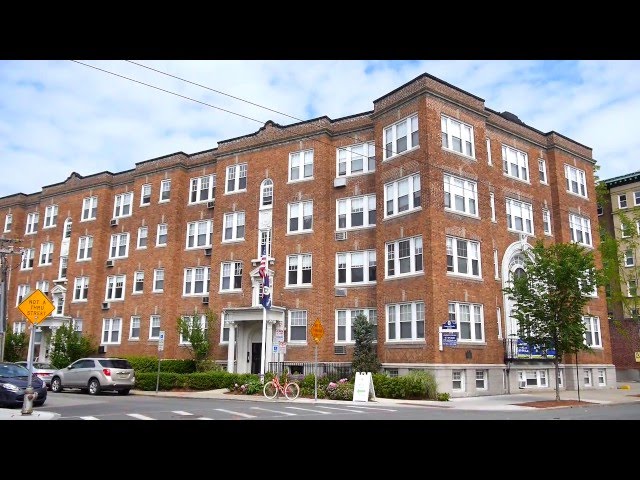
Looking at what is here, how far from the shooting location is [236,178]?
37344 mm

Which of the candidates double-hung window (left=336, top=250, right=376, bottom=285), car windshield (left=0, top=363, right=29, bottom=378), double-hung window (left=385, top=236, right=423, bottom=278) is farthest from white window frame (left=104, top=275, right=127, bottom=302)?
double-hung window (left=385, top=236, right=423, bottom=278)

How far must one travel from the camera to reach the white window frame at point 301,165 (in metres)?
34.3

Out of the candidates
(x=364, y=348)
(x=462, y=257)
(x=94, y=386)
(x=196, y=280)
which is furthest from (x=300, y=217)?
(x=94, y=386)

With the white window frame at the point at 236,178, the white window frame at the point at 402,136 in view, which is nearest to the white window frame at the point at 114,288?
the white window frame at the point at 236,178

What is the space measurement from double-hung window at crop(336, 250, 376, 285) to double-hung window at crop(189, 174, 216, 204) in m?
11.5

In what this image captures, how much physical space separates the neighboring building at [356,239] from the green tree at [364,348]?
2.38 feet

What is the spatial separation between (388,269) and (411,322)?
322 cm

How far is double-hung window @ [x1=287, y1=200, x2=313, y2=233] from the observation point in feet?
111

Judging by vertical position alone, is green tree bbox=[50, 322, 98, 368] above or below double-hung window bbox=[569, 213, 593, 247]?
below

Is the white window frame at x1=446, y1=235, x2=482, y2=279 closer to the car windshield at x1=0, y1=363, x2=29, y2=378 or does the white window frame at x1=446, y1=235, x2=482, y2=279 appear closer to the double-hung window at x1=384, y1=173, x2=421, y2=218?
the double-hung window at x1=384, y1=173, x2=421, y2=218

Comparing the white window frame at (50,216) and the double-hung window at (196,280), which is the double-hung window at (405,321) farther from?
the white window frame at (50,216)

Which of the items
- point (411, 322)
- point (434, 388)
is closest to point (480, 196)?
point (411, 322)

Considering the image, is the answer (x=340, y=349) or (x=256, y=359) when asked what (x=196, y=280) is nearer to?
(x=256, y=359)
